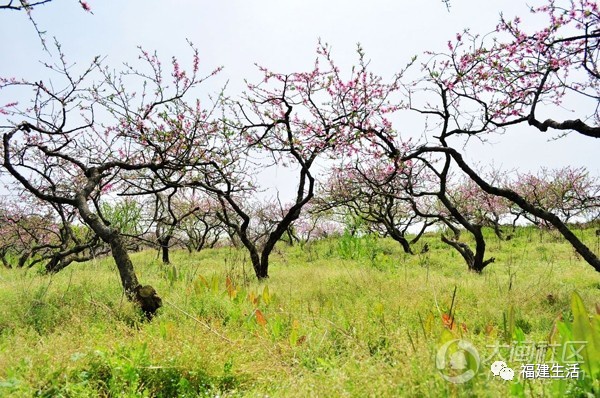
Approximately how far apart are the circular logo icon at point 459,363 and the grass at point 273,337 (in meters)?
0.04

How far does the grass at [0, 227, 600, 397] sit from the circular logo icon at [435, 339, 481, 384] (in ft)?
0.12

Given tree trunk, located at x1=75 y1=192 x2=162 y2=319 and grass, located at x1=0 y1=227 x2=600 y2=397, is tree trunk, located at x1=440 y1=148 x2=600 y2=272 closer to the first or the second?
grass, located at x1=0 y1=227 x2=600 y2=397

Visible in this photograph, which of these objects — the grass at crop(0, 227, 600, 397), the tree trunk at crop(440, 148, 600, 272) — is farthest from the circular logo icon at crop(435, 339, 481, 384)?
the tree trunk at crop(440, 148, 600, 272)

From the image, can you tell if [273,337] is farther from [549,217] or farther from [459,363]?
[549,217]

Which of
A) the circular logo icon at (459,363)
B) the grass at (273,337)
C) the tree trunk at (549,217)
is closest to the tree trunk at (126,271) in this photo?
the grass at (273,337)

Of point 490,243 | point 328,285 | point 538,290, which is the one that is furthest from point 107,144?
point 490,243

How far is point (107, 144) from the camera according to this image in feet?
31.5

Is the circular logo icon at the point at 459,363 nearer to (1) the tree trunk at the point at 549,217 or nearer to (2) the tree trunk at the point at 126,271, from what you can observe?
(2) the tree trunk at the point at 126,271

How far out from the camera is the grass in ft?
7.02

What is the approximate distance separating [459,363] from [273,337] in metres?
2.25

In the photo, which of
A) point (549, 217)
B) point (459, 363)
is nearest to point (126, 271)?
point (459, 363)

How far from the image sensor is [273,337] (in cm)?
370

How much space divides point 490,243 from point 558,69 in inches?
466

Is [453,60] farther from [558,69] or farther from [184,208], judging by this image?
[184,208]
